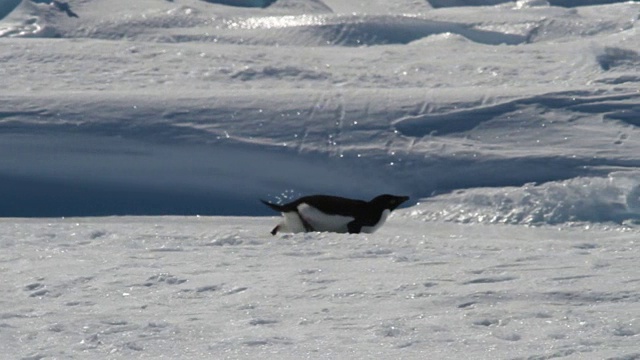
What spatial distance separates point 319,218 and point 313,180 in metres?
1.19

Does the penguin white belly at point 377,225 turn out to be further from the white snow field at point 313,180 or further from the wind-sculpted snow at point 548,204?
the wind-sculpted snow at point 548,204

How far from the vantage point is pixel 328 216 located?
500 centimetres

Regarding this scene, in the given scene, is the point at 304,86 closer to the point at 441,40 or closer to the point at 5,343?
the point at 441,40

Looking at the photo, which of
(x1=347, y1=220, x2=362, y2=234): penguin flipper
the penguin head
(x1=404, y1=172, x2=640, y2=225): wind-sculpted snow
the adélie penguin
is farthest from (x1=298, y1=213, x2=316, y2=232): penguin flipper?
(x1=404, y1=172, x2=640, y2=225): wind-sculpted snow

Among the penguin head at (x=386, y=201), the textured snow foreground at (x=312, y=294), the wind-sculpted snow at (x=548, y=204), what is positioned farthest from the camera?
the wind-sculpted snow at (x=548, y=204)

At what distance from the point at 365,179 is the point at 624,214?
141 cm

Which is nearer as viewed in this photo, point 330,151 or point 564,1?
point 330,151

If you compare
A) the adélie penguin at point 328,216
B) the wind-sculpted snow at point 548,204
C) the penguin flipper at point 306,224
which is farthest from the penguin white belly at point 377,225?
the wind-sculpted snow at point 548,204

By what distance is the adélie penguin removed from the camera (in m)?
5.00

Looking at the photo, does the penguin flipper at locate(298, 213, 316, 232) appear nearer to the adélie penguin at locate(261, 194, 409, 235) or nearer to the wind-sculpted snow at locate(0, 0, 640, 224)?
the adélie penguin at locate(261, 194, 409, 235)

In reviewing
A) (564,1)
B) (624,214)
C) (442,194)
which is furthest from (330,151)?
(564,1)

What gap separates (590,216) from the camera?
5449 mm

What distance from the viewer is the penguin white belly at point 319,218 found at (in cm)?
500

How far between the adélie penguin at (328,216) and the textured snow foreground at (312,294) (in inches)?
3.9
